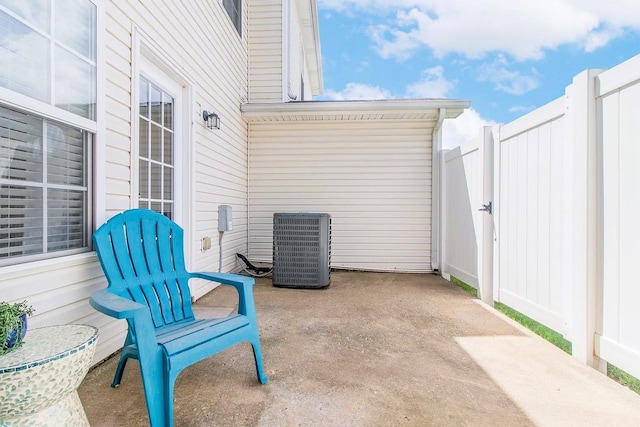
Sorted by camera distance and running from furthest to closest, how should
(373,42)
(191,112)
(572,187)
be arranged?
(373,42) → (191,112) → (572,187)

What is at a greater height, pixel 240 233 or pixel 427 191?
pixel 427 191

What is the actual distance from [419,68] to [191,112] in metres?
11.3

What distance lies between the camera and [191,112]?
10.9 feet

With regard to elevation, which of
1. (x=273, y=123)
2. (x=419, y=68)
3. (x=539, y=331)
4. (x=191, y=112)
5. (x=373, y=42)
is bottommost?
(x=539, y=331)

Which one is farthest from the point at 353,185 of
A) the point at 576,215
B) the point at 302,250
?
the point at 576,215

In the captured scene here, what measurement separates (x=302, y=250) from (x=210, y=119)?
1934 millimetres

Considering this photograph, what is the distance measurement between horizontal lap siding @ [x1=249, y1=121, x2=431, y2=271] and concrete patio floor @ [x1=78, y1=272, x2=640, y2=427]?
7.58 ft

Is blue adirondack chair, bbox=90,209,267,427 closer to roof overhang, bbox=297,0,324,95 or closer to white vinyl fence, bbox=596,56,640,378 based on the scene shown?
white vinyl fence, bbox=596,56,640,378

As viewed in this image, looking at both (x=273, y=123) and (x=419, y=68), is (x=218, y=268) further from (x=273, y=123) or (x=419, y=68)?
(x=419, y=68)

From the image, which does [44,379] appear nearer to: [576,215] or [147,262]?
[147,262]

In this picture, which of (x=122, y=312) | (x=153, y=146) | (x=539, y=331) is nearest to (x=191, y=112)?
(x=153, y=146)

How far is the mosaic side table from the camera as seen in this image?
0.98 m

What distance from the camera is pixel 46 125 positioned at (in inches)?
66.5

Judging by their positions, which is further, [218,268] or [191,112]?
[218,268]
